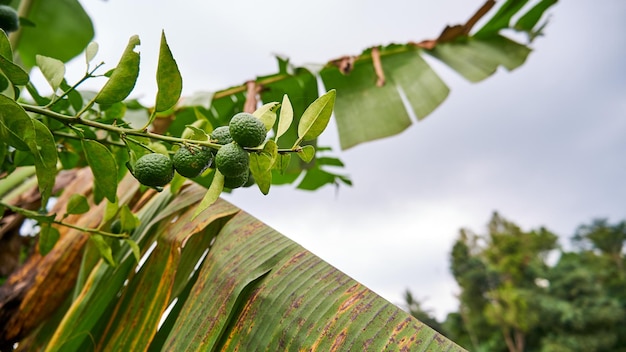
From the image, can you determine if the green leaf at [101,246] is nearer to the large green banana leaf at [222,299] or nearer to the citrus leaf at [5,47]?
the large green banana leaf at [222,299]

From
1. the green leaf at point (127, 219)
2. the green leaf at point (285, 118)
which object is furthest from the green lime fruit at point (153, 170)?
the green leaf at point (127, 219)

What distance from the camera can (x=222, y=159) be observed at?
329 millimetres

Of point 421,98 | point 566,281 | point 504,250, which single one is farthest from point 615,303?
point 421,98

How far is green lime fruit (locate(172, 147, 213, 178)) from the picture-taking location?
1.18 feet

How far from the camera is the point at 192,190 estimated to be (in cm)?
77

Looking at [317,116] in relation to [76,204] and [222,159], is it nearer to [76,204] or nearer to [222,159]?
[222,159]

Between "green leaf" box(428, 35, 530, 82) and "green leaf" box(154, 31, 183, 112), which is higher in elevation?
"green leaf" box(428, 35, 530, 82)

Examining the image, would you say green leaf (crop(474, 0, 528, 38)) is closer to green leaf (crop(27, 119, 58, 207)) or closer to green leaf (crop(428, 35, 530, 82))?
green leaf (crop(428, 35, 530, 82))

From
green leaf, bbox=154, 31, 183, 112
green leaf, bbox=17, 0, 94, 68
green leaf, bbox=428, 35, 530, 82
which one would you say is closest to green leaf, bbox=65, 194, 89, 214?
green leaf, bbox=154, 31, 183, 112

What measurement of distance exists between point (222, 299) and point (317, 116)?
0.25 m

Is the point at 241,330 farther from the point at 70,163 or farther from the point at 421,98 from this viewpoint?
the point at 421,98

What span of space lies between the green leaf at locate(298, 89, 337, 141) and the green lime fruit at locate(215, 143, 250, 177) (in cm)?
5

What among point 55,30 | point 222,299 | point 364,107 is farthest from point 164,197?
point 55,30

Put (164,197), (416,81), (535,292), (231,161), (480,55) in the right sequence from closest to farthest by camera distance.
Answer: (231,161) < (164,197) < (416,81) < (480,55) < (535,292)
